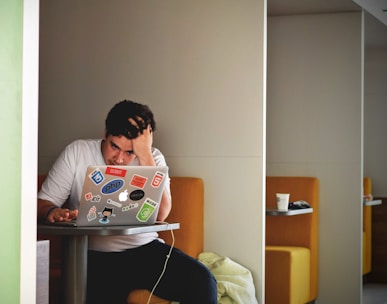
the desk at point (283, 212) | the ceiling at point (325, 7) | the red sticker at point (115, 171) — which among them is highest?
the ceiling at point (325, 7)

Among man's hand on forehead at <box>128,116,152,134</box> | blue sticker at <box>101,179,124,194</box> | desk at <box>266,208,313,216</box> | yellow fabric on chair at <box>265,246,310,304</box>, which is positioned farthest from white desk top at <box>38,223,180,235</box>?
yellow fabric on chair at <box>265,246,310,304</box>

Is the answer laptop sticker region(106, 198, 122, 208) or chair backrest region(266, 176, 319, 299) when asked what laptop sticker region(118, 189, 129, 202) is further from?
chair backrest region(266, 176, 319, 299)

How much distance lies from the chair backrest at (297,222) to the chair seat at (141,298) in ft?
7.16

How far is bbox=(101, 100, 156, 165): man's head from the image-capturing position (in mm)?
4180

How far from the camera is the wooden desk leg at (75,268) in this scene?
3428 millimetres

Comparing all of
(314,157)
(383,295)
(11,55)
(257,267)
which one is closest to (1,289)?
(11,55)

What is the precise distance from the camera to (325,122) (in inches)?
250

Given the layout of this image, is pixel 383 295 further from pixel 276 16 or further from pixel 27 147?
pixel 27 147

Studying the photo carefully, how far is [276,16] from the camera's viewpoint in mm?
6387

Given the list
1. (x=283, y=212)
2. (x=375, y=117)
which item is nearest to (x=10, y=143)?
(x=283, y=212)

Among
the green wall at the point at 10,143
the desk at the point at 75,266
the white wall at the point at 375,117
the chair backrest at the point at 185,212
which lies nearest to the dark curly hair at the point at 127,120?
the chair backrest at the point at 185,212

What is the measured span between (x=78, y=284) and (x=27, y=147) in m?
1.32

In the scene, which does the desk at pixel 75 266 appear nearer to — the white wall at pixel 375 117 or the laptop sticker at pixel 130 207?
the laptop sticker at pixel 130 207

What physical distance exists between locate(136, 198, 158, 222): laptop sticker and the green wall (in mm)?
1297
